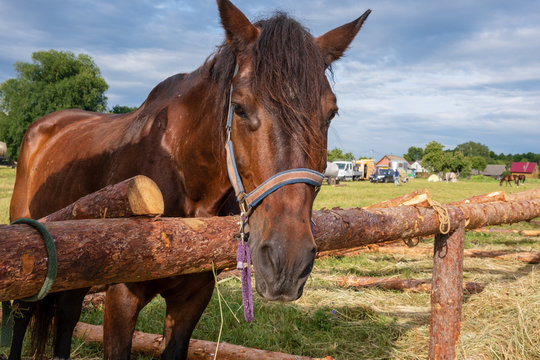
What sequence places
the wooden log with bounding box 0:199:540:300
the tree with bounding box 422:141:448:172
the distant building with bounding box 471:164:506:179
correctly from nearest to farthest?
the wooden log with bounding box 0:199:540:300 → the tree with bounding box 422:141:448:172 → the distant building with bounding box 471:164:506:179

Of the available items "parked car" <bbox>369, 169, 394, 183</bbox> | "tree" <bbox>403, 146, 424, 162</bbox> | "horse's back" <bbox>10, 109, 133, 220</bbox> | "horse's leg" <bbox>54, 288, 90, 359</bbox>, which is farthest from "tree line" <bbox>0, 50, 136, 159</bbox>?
"tree" <bbox>403, 146, 424, 162</bbox>

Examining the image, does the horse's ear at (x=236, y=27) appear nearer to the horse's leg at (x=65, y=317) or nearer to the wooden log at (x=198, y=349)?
the wooden log at (x=198, y=349)

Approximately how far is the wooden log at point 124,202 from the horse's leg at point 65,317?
182 cm

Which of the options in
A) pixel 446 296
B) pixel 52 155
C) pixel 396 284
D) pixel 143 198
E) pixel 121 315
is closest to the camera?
pixel 143 198

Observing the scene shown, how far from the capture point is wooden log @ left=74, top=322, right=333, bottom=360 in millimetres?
3150

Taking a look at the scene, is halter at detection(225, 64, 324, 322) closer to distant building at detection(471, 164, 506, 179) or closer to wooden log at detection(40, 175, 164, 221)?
wooden log at detection(40, 175, 164, 221)

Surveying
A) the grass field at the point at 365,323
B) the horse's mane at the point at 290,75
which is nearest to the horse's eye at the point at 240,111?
the horse's mane at the point at 290,75

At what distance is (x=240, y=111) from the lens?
6.22 feet

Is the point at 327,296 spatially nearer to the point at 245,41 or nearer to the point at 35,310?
the point at 35,310

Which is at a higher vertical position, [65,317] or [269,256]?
[269,256]

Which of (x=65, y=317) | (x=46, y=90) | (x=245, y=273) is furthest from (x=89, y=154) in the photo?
(x=46, y=90)

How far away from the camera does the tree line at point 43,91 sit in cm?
4397

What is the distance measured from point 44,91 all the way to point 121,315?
50339 millimetres

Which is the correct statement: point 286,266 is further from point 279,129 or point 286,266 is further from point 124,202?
point 124,202
